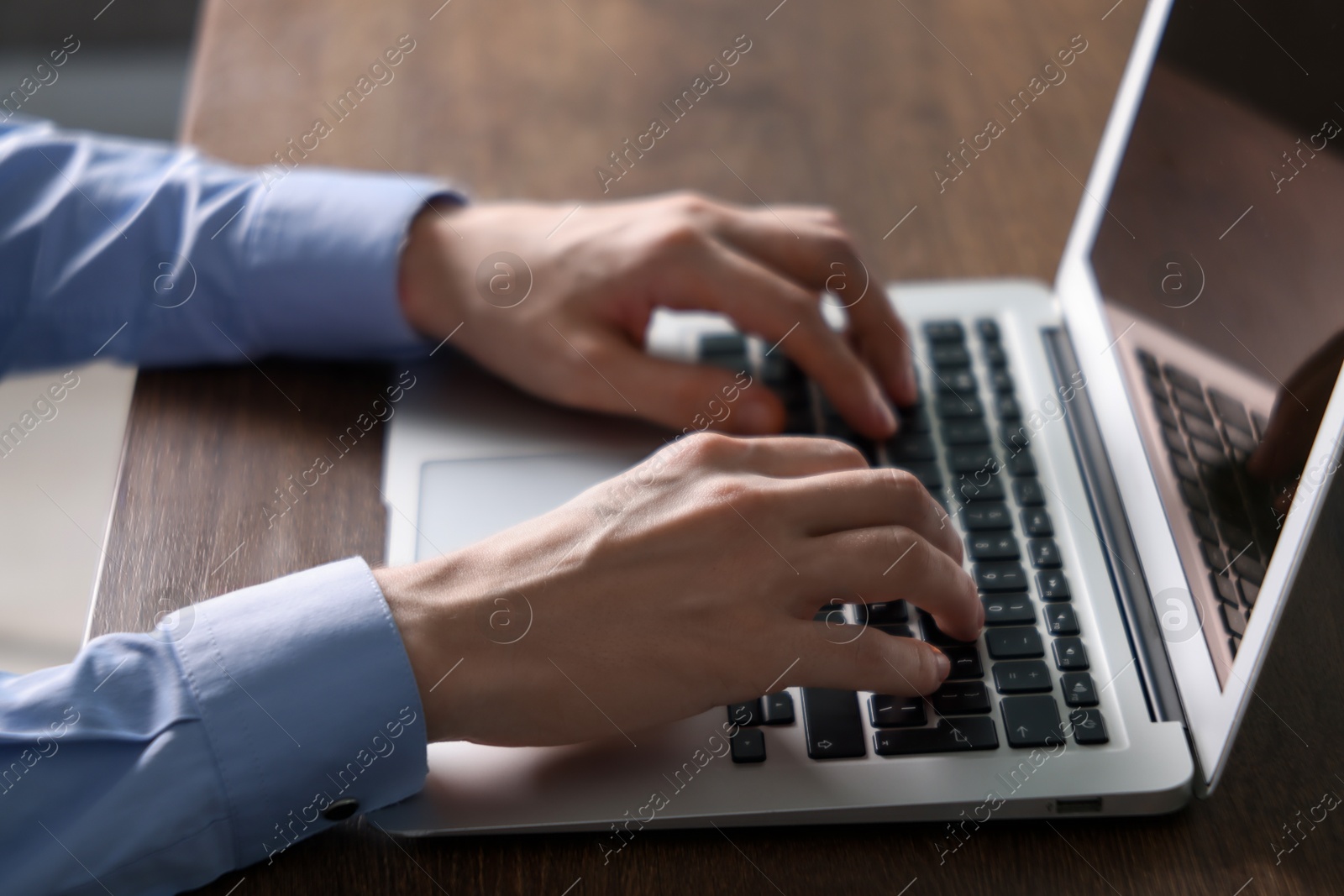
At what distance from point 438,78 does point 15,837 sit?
772 millimetres

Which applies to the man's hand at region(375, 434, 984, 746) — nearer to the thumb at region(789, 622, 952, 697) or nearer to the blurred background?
the thumb at region(789, 622, 952, 697)

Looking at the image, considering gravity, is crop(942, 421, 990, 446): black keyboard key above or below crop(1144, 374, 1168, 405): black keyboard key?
below

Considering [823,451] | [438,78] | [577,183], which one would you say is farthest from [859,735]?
[438,78]

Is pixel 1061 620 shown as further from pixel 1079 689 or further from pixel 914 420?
pixel 914 420

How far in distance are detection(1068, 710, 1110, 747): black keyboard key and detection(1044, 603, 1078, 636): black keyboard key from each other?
5 centimetres

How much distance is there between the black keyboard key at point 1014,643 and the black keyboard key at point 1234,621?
94 millimetres

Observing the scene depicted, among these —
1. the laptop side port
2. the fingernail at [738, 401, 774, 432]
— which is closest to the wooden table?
the laptop side port

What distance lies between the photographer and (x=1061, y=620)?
2.03 feet

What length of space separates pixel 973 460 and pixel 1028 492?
5cm

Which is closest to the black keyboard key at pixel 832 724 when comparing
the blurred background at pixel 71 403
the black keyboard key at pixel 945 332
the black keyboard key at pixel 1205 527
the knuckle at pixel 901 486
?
the knuckle at pixel 901 486

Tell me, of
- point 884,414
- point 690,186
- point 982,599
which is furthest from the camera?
point 690,186

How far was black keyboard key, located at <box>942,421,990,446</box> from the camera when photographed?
74cm

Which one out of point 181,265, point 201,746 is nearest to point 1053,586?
point 201,746

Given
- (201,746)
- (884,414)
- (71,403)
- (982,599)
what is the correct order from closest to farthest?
(201,746) → (982,599) → (884,414) → (71,403)
